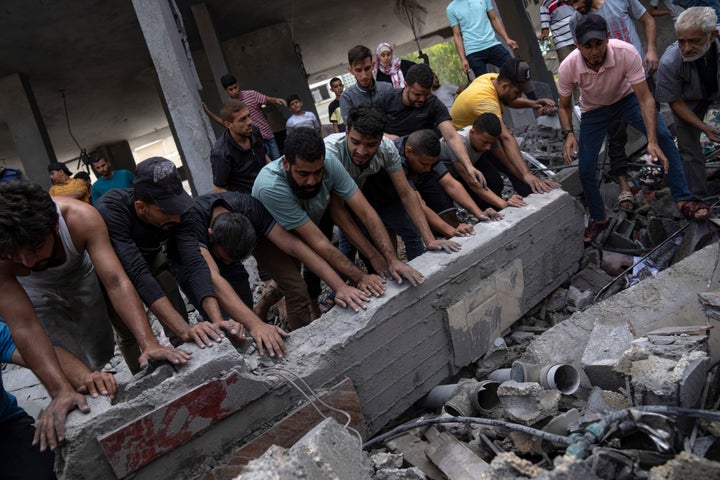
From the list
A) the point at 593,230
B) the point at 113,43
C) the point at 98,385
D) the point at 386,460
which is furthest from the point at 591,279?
the point at 113,43

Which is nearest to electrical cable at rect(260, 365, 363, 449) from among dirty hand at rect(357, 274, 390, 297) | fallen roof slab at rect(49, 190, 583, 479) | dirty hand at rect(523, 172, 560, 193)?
fallen roof slab at rect(49, 190, 583, 479)

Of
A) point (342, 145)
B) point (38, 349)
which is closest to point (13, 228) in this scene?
point (38, 349)

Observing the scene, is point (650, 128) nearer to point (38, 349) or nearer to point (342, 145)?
point (342, 145)

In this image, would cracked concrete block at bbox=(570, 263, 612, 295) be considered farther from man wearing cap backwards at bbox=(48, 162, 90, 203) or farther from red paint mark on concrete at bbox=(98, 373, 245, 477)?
man wearing cap backwards at bbox=(48, 162, 90, 203)

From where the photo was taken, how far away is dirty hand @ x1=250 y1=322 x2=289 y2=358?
3002 mm

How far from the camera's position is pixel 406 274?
3482 millimetres

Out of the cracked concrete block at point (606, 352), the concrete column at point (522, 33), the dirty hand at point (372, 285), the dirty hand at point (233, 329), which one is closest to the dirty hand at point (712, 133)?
the cracked concrete block at point (606, 352)

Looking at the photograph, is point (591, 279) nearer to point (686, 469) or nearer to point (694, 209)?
point (694, 209)

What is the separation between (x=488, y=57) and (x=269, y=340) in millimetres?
5432

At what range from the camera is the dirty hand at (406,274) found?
348 centimetres

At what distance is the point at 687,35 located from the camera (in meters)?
4.33

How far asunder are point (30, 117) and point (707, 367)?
950cm

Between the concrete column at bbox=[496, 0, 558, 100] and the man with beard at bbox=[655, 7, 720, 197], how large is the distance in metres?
5.13

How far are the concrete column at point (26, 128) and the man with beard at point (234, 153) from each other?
211 inches
